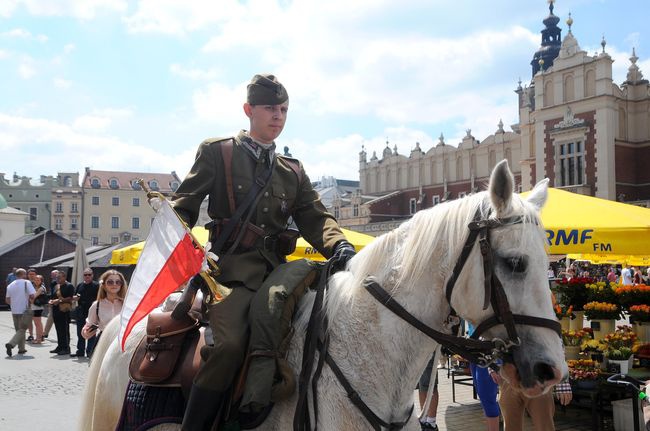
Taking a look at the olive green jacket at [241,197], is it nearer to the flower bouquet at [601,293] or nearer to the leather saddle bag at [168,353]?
the leather saddle bag at [168,353]

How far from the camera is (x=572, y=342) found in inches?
289

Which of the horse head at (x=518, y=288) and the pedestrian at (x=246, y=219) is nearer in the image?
the horse head at (x=518, y=288)

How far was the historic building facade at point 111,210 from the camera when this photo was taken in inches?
3452

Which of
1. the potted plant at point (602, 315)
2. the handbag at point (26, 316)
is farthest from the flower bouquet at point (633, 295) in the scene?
the handbag at point (26, 316)

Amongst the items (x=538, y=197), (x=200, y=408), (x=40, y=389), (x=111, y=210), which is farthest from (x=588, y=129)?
(x=111, y=210)

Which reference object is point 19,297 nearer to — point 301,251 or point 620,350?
point 301,251

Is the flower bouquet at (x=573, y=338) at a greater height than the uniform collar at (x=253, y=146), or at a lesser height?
lesser

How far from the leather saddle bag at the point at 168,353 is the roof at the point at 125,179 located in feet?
286

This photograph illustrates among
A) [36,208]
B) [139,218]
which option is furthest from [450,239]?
[36,208]

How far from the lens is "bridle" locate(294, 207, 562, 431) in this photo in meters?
2.31

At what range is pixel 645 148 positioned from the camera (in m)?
44.1

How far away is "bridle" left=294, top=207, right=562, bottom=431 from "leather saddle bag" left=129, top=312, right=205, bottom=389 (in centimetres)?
65

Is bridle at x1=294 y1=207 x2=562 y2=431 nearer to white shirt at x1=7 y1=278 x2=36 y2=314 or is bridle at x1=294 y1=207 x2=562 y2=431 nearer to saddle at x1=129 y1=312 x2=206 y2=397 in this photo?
saddle at x1=129 y1=312 x2=206 y2=397

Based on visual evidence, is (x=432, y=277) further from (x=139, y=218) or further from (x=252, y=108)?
(x=139, y=218)
